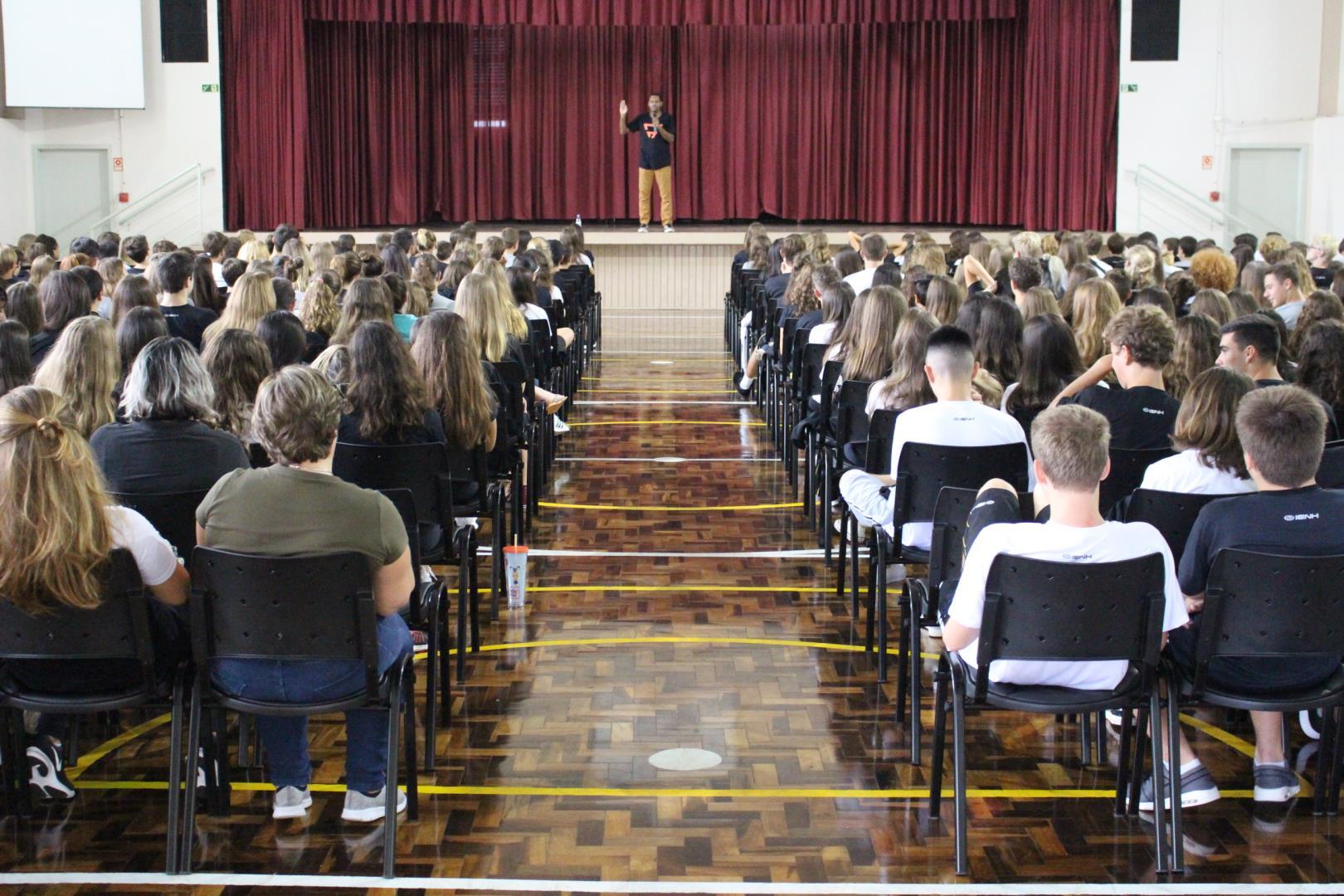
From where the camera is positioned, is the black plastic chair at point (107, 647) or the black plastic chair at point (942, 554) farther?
the black plastic chair at point (942, 554)

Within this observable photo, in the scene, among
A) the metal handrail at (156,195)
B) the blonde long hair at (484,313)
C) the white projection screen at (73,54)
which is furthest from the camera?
the metal handrail at (156,195)

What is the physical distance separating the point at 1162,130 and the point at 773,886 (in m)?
15.4

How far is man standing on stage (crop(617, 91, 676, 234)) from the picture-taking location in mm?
A: 18625

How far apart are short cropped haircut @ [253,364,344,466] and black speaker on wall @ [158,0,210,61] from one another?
14.7 m

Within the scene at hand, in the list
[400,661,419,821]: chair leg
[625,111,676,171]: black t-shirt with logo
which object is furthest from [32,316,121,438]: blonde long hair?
[625,111,676,171]: black t-shirt with logo

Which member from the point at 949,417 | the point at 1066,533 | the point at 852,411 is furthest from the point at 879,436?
the point at 1066,533

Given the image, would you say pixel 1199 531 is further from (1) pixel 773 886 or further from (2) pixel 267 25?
(2) pixel 267 25

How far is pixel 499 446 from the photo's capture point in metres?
6.71

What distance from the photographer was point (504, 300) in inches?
299

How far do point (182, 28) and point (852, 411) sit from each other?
13.3m

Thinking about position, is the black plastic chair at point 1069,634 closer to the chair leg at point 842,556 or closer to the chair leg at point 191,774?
the chair leg at point 191,774

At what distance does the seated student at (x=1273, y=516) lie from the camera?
3.91m

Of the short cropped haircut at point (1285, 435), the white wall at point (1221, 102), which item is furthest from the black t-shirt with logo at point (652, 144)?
the short cropped haircut at point (1285, 435)

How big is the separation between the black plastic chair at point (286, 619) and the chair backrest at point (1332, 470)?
3182mm
